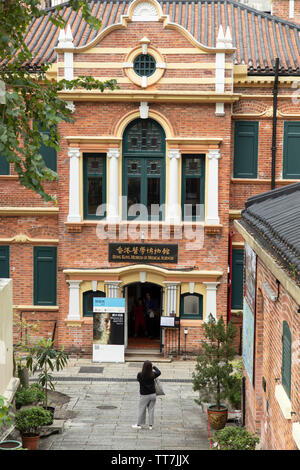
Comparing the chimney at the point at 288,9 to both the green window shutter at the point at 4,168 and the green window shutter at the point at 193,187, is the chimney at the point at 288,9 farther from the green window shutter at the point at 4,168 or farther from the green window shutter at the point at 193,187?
the green window shutter at the point at 4,168

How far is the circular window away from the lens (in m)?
22.3

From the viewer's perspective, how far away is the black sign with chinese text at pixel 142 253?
74.5 feet

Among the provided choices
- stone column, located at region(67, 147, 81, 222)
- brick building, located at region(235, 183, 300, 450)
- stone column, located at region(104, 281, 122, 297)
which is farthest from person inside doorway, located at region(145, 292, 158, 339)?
brick building, located at region(235, 183, 300, 450)

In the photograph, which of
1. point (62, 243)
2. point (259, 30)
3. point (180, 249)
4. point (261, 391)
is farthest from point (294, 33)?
point (261, 391)

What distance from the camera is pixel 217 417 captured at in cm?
1599

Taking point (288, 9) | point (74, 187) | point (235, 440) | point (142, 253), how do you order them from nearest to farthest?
point (235, 440) < point (74, 187) < point (142, 253) < point (288, 9)

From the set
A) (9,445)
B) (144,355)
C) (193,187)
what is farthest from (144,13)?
(9,445)

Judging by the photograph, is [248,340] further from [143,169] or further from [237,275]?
[143,169]

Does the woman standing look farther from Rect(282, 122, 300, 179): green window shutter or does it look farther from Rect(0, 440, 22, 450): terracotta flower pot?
Rect(282, 122, 300, 179): green window shutter

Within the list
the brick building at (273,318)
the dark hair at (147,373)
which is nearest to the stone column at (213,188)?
the brick building at (273,318)

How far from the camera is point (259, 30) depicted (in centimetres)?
2530

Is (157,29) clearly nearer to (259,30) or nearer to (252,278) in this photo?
(259,30)

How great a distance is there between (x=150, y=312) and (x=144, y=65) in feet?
27.3

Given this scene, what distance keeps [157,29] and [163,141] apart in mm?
3469
